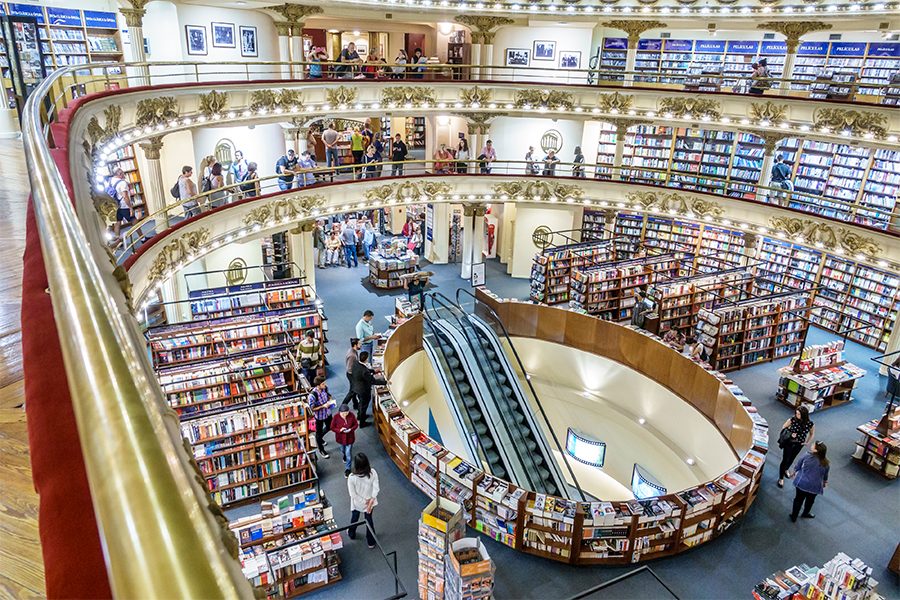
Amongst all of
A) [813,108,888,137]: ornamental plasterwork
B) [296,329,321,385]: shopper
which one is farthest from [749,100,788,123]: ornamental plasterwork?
[296,329,321,385]: shopper

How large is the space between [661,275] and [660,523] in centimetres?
1005

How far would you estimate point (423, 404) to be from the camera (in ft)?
47.6

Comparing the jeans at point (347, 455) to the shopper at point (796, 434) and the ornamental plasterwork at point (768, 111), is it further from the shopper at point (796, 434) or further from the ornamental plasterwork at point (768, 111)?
the ornamental plasterwork at point (768, 111)

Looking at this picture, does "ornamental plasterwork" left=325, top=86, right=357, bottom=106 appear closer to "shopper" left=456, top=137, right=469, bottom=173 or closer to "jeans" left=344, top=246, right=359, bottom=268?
"shopper" left=456, top=137, right=469, bottom=173

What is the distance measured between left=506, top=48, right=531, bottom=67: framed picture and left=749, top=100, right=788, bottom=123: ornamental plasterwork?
24.5 ft

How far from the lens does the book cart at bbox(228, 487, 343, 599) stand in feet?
23.5

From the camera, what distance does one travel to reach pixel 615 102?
17.2 m

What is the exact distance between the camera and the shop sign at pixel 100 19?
12938mm

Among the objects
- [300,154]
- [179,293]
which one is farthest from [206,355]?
[300,154]

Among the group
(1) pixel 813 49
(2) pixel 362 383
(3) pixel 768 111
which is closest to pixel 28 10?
(2) pixel 362 383

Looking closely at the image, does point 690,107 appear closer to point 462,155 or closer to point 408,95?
point 462,155

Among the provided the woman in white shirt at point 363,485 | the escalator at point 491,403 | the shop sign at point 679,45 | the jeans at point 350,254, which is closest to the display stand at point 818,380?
the escalator at point 491,403

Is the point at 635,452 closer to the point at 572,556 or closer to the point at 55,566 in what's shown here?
the point at 572,556

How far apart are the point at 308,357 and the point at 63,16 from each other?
8.83 m
